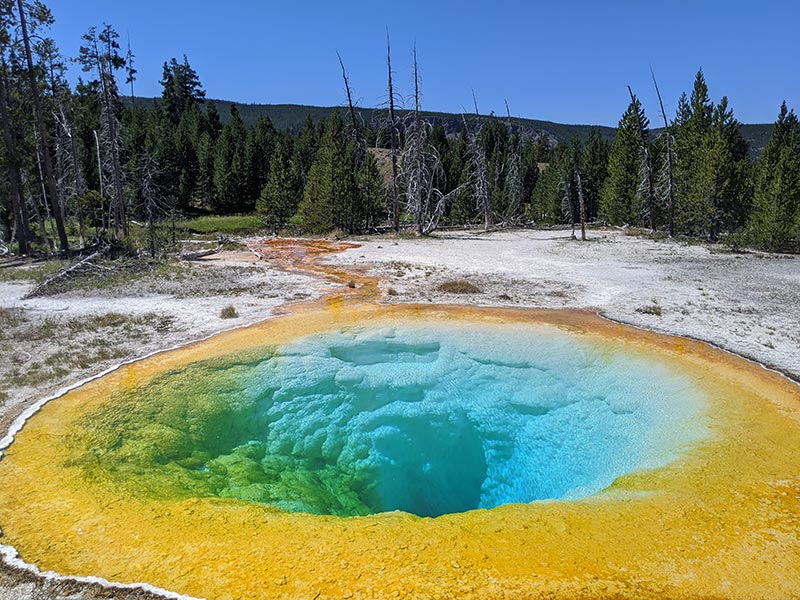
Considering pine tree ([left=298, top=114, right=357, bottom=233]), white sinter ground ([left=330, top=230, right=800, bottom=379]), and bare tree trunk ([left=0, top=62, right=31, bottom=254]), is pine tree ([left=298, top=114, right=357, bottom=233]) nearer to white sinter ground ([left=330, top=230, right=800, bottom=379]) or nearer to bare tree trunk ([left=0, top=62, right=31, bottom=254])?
white sinter ground ([left=330, top=230, right=800, bottom=379])

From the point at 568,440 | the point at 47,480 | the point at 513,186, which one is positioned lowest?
the point at 568,440

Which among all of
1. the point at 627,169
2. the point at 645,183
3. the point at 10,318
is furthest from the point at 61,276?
the point at 627,169

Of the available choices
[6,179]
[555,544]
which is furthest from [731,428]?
[6,179]

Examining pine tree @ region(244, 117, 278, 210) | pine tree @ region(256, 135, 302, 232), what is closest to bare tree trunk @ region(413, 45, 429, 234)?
pine tree @ region(256, 135, 302, 232)

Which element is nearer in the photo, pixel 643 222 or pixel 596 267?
pixel 596 267

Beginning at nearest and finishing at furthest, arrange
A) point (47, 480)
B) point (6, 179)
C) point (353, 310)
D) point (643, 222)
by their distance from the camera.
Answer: point (47, 480), point (353, 310), point (6, 179), point (643, 222)

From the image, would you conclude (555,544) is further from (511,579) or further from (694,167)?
(694,167)

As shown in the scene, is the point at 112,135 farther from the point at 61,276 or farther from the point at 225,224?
the point at 225,224

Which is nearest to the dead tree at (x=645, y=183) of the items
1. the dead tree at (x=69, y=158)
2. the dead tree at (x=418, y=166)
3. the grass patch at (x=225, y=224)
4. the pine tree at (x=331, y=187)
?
the dead tree at (x=418, y=166)
